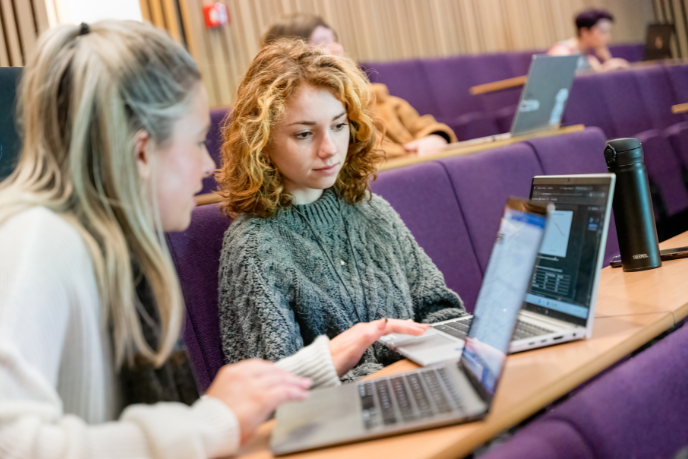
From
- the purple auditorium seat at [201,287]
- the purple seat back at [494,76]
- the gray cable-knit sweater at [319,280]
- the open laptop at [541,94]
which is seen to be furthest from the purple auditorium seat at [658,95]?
the purple auditorium seat at [201,287]

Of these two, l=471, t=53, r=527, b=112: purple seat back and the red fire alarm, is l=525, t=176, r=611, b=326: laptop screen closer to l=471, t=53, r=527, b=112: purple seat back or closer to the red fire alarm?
the red fire alarm

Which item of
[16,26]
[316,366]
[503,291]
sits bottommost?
[316,366]

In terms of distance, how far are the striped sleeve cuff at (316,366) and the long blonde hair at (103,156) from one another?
0.84 ft

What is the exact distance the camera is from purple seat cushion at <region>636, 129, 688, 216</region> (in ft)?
9.84

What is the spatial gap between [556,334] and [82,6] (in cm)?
294

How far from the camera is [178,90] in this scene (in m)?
0.84

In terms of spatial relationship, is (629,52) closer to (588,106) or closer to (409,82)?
(588,106)

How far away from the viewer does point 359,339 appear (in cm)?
110

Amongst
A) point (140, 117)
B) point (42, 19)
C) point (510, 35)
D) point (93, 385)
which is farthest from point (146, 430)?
point (510, 35)

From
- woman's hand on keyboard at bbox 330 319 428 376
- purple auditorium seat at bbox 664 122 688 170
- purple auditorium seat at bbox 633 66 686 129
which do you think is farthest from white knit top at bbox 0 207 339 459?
purple auditorium seat at bbox 633 66 686 129

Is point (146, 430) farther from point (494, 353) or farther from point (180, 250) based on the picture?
point (180, 250)

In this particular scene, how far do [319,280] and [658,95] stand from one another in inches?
167

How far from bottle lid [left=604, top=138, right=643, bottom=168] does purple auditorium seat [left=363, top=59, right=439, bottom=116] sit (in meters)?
2.85

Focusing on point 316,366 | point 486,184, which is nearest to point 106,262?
point 316,366
